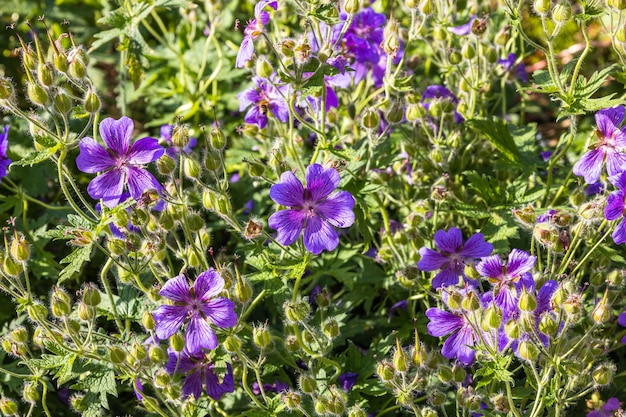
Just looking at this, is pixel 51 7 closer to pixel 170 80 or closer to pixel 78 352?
pixel 170 80

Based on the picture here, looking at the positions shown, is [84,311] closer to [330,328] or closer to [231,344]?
[231,344]

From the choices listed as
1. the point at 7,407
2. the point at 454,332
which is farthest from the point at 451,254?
the point at 7,407

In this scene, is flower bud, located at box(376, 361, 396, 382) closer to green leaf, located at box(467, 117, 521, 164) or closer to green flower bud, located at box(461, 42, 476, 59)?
green leaf, located at box(467, 117, 521, 164)

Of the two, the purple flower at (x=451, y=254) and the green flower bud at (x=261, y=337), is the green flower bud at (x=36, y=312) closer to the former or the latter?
the green flower bud at (x=261, y=337)

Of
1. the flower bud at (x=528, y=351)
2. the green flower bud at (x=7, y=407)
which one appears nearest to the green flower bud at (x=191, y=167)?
the green flower bud at (x=7, y=407)

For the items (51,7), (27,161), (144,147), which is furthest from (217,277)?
(51,7)
